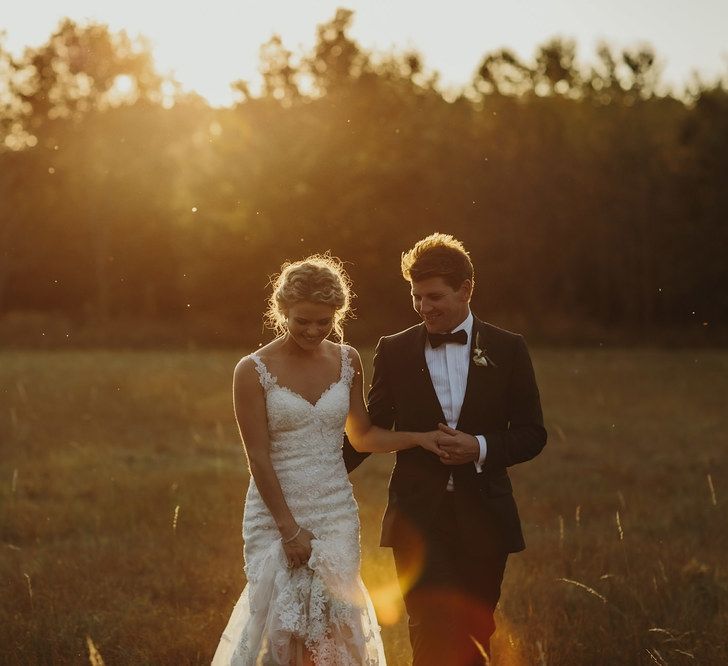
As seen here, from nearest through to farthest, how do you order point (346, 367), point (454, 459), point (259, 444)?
point (259, 444) → point (454, 459) → point (346, 367)

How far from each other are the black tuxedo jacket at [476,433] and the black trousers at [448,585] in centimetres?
5

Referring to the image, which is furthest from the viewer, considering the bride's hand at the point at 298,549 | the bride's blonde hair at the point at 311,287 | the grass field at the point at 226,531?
the grass field at the point at 226,531

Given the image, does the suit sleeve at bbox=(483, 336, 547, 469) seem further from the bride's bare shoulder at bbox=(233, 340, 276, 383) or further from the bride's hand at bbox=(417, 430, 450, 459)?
the bride's bare shoulder at bbox=(233, 340, 276, 383)

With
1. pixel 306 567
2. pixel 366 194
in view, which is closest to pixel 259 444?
pixel 306 567

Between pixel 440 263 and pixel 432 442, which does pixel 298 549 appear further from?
pixel 440 263

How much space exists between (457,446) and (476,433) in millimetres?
248

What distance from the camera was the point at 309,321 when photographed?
4758 millimetres

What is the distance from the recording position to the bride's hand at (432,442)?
500 cm

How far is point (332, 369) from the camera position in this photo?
5.09m

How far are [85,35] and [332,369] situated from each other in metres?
51.4

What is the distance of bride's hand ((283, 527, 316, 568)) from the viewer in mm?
4770

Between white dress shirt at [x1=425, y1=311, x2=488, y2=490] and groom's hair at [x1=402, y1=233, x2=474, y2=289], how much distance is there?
337 mm

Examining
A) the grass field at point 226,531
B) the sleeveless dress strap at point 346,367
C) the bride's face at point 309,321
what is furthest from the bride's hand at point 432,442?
the grass field at point 226,531

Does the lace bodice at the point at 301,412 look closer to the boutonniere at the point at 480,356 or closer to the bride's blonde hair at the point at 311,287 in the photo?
the bride's blonde hair at the point at 311,287
